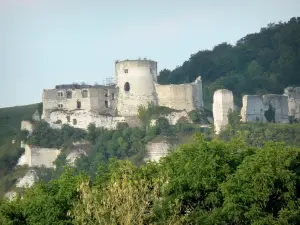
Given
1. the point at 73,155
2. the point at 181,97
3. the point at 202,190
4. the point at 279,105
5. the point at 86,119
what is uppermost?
the point at 181,97

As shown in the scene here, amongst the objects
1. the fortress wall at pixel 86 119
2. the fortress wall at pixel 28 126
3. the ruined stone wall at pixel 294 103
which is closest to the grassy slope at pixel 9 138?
the fortress wall at pixel 28 126

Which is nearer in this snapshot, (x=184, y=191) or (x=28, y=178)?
(x=184, y=191)

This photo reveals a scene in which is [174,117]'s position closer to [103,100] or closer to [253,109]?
[103,100]

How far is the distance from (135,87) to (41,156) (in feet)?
20.9

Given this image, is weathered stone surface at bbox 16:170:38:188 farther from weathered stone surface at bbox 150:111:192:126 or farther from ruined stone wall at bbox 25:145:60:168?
weathered stone surface at bbox 150:111:192:126

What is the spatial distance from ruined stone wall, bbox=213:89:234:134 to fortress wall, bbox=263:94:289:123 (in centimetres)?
327

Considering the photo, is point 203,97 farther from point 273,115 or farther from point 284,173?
point 284,173

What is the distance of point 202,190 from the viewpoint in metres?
47.0

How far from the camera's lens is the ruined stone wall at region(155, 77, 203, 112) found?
251 ft

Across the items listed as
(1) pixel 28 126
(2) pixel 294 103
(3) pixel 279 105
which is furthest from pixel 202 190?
(2) pixel 294 103

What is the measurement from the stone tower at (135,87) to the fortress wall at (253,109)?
4.83 meters

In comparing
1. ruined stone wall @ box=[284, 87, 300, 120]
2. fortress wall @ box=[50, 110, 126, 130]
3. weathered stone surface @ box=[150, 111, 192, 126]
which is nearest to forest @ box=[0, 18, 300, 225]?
weathered stone surface @ box=[150, 111, 192, 126]

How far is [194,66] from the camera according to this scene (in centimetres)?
9569

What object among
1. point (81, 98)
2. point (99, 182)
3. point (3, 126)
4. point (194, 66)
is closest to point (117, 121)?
point (81, 98)
